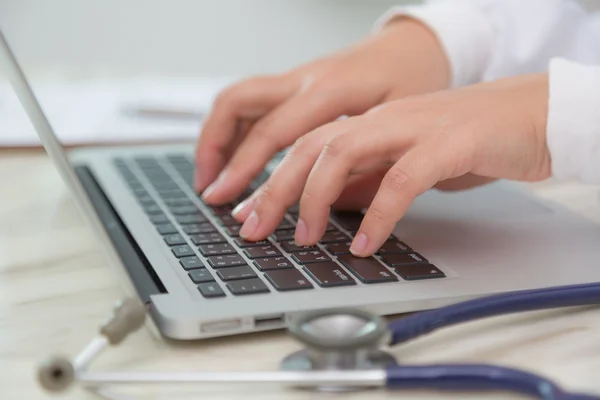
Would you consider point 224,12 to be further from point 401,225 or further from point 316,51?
point 401,225

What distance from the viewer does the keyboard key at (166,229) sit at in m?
0.53

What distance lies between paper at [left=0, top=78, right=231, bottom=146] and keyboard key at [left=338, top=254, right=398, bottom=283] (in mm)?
469

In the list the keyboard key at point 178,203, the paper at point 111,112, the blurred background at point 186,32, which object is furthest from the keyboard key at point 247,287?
the blurred background at point 186,32

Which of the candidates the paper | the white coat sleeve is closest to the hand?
the white coat sleeve

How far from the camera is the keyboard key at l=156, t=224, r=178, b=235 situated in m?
0.53

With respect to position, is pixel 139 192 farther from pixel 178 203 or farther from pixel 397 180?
pixel 397 180

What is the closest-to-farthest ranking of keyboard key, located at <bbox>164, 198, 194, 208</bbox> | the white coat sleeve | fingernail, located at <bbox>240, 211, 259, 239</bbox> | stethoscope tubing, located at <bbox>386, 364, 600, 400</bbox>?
stethoscope tubing, located at <bbox>386, 364, 600, 400</bbox> < fingernail, located at <bbox>240, 211, 259, 239</bbox> < keyboard key, located at <bbox>164, 198, 194, 208</bbox> < the white coat sleeve

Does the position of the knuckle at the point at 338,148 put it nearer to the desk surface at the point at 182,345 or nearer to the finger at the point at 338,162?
the finger at the point at 338,162

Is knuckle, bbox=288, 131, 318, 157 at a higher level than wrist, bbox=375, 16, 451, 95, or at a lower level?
lower

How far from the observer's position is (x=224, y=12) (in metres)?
2.00

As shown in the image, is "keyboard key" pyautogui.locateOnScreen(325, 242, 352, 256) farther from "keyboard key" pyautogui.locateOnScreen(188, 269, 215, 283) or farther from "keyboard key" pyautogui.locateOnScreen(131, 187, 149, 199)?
"keyboard key" pyautogui.locateOnScreen(131, 187, 149, 199)

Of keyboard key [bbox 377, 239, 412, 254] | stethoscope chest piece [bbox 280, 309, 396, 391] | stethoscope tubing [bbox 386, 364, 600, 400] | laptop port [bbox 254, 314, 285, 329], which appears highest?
keyboard key [bbox 377, 239, 412, 254]

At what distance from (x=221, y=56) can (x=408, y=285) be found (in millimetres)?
1586

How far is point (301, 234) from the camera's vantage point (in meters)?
0.49
